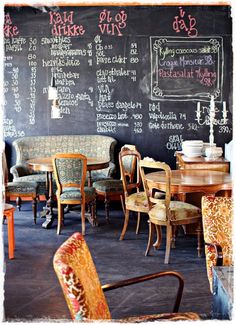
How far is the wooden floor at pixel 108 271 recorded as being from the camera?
3.91m

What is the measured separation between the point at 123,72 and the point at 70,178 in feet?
8.36

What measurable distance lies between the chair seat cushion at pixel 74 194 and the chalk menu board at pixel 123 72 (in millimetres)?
1853

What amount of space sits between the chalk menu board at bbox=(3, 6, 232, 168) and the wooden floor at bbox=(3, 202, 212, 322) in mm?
1729

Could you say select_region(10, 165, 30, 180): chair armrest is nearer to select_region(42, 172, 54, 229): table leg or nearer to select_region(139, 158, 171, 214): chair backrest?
select_region(42, 172, 54, 229): table leg

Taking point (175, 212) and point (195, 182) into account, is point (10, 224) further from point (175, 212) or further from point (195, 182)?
point (195, 182)

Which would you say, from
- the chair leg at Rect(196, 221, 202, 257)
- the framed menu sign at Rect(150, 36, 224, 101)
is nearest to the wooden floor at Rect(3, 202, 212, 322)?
the chair leg at Rect(196, 221, 202, 257)

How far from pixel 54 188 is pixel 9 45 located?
94.1 inches

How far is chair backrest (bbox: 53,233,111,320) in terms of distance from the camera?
80.7 inches

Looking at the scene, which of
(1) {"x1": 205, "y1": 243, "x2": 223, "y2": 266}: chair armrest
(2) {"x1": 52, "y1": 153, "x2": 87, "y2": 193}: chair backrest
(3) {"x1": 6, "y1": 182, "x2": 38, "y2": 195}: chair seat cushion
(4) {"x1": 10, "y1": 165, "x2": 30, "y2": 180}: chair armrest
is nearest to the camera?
(1) {"x1": 205, "y1": 243, "x2": 223, "y2": 266}: chair armrest

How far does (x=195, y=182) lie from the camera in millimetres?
5098

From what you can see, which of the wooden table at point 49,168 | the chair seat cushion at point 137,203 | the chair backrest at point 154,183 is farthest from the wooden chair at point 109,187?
the chair backrest at point 154,183

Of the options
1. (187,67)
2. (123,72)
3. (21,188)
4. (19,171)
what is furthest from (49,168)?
(187,67)

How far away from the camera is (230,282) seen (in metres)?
2.50

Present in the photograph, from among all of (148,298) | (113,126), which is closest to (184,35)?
(113,126)
